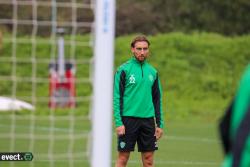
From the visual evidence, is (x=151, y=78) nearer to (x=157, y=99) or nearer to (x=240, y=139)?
(x=157, y=99)

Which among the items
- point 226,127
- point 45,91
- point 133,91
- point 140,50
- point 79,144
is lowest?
point 79,144

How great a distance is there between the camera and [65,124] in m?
16.6

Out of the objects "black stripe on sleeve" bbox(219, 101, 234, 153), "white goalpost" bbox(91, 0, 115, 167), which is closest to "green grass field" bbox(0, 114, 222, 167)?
"white goalpost" bbox(91, 0, 115, 167)

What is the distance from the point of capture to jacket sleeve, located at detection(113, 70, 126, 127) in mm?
7852

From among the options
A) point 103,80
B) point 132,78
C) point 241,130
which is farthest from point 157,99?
point 241,130

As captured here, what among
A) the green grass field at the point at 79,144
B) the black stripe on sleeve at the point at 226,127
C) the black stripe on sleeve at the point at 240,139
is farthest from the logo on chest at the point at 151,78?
the black stripe on sleeve at the point at 240,139

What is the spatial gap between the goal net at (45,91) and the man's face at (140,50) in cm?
141

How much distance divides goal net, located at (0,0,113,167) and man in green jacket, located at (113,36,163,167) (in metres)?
1.15

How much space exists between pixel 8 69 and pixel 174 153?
6.89 m

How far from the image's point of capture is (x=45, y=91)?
63.8ft

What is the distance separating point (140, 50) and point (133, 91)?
0.42 m

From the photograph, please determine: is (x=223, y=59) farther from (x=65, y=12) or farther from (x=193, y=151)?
(x=193, y=151)

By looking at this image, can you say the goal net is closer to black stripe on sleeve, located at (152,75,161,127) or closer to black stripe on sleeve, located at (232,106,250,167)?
black stripe on sleeve, located at (152,75,161,127)

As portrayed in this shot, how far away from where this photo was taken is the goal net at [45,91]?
36.4 ft
